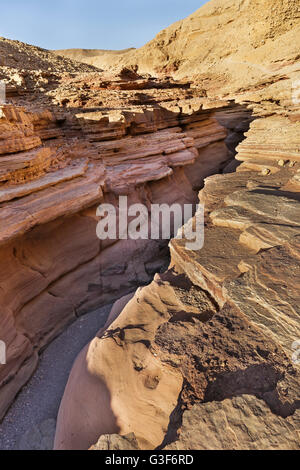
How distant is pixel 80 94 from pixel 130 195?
5.16 m

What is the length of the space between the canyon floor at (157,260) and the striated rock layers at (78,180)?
0.14 ft

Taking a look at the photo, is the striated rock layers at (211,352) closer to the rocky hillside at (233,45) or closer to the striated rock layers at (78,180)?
the striated rock layers at (78,180)

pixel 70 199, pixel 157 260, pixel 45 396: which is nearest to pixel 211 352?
pixel 45 396

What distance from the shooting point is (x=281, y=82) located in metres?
10.5

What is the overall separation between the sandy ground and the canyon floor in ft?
0.10

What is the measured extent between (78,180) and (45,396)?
480 cm

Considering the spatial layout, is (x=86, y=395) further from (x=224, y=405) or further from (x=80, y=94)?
(x=80, y=94)

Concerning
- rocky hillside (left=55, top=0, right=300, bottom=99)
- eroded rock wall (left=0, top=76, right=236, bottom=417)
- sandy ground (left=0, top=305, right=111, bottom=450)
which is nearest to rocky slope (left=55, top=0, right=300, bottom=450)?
sandy ground (left=0, top=305, right=111, bottom=450)

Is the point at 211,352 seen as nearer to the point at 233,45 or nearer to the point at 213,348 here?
the point at 213,348

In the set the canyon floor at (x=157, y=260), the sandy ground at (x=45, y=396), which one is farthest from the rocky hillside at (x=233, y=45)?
the sandy ground at (x=45, y=396)

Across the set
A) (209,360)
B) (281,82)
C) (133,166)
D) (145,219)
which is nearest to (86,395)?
(209,360)

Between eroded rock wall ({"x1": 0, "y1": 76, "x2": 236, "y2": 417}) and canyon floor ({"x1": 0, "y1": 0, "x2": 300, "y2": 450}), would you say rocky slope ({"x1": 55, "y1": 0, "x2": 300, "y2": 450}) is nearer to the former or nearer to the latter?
canyon floor ({"x1": 0, "y1": 0, "x2": 300, "y2": 450})

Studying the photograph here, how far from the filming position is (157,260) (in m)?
7.84

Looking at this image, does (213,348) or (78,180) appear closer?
(213,348)
